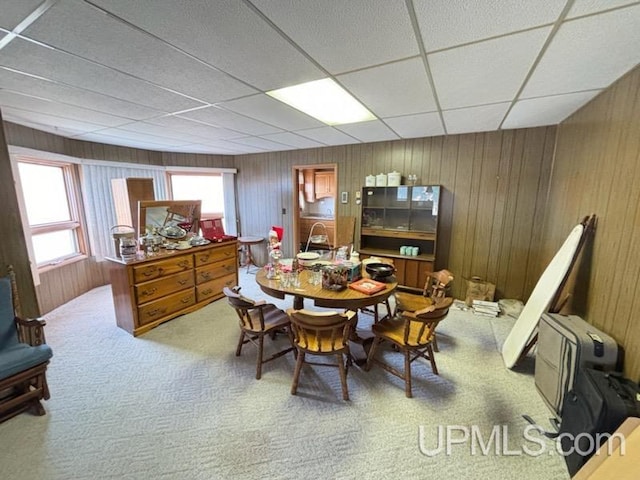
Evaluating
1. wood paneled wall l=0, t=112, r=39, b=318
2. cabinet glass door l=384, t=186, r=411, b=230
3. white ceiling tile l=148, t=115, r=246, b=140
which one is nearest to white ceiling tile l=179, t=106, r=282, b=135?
white ceiling tile l=148, t=115, r=246, b=140

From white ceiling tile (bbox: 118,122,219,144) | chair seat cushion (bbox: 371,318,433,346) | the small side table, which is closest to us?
chair seat cushion (bbox: 371,318,433,346)

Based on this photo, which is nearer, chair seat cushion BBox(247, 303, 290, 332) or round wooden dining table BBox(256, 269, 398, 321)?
round wooden dining table BBox(256, 269, 398, 321)

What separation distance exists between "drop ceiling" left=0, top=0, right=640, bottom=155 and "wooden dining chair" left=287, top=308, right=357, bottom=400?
168cm

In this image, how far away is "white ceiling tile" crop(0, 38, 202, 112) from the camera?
5.01 feet

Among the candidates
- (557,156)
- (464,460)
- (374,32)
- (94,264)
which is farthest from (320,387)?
(94,264)

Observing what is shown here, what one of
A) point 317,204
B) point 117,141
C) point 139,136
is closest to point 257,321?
point 139,136

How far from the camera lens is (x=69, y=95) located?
218 cm

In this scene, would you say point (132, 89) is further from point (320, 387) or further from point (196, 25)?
point (320, 387)

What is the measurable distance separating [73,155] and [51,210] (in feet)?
2.89

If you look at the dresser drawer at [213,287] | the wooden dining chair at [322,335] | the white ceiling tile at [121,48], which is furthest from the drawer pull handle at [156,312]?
the white ceiling tile at [121,48]

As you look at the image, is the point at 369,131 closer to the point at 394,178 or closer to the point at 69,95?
the point at 394,178

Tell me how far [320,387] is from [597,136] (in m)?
3.12

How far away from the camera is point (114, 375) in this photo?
2.28 metres

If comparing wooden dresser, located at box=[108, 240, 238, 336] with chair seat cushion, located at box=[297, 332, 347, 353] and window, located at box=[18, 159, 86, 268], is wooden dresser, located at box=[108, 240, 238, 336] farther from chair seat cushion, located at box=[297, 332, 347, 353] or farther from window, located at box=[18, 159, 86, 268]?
chair seat cushion, located at box=[297, 332, 347, 353]
